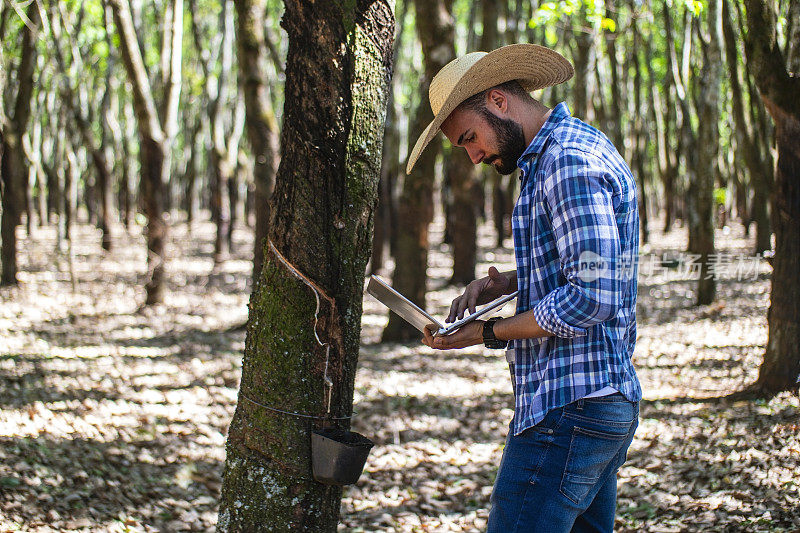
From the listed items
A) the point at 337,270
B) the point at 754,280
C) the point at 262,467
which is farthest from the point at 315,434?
the point at 754,280

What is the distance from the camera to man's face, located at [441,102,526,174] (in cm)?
242

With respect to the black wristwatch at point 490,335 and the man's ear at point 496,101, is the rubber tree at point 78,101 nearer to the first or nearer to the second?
the man's ear at point 496,101

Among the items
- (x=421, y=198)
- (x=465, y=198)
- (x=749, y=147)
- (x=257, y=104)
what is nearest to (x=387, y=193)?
(x=465, y=198)

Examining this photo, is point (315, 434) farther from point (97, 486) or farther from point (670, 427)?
point (670, 427)

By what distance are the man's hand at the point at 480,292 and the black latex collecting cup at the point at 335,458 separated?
60 centimetres

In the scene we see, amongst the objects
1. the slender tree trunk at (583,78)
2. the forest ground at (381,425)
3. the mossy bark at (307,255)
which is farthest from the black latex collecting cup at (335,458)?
the slender tree trunk at (583,78)

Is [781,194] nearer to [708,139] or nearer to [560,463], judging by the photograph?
[560,463]

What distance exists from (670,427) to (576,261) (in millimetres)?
4442

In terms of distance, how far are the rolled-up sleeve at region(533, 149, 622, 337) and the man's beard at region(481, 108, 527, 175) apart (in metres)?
0.26

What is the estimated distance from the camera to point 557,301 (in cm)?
214

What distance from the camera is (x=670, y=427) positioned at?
19.7 feet

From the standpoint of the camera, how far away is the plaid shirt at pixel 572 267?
2098 millimetres

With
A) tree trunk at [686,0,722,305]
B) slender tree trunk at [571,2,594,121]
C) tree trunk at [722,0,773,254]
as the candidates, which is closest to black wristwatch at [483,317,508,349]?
tree trunk at [722,0,773,254]

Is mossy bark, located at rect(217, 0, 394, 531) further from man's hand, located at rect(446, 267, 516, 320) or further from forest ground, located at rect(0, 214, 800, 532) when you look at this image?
forest ground, located at rect(0, 214, 800, 532)
